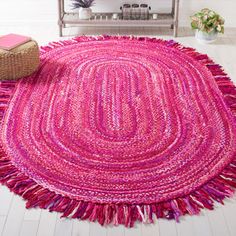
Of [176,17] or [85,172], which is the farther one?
A: [176,17]

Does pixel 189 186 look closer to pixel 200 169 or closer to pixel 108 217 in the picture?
pixel 200 169

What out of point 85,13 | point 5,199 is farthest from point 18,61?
point 5,199

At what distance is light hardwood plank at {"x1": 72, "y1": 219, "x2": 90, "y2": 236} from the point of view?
1.98 metres

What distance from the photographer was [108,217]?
2039mm

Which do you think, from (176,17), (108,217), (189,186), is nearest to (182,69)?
(176,17)

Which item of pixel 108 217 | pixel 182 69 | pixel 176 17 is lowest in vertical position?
pixel 108 217

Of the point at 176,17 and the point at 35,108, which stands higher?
the point at 176,17

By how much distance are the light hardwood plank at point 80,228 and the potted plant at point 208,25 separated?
2.13m

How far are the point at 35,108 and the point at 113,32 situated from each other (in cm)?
139

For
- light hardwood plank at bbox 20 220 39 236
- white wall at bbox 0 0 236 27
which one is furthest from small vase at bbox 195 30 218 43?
light hardwood plank at bbox 20 220 39 236

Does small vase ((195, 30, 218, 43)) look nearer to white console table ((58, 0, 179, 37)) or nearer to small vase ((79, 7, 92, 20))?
white console table ((58, 0, 179, 37))

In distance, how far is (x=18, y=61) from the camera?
3.07m

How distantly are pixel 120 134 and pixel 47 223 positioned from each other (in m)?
0.72

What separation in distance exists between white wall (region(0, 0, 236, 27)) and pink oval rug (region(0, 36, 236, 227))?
68 cm
